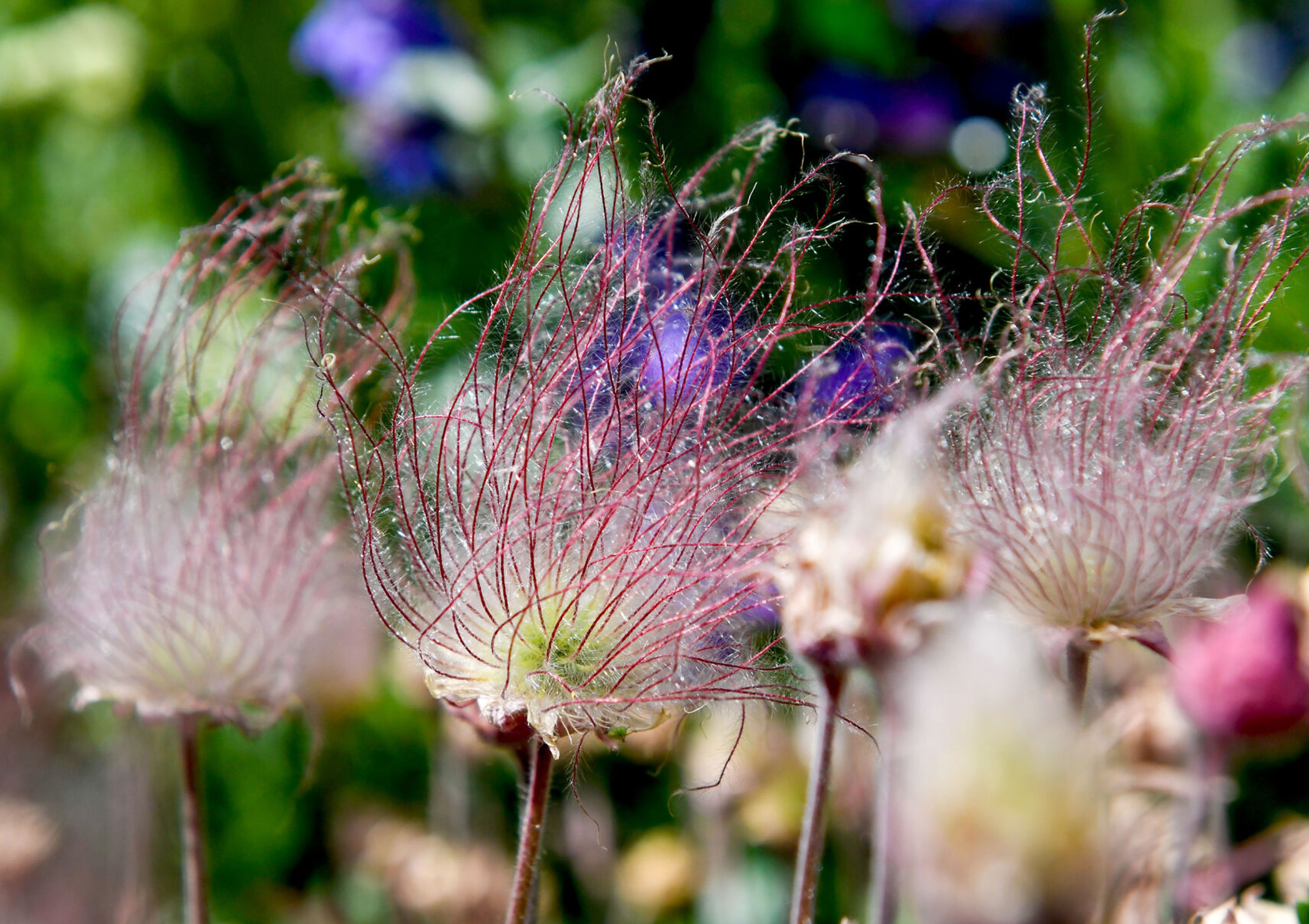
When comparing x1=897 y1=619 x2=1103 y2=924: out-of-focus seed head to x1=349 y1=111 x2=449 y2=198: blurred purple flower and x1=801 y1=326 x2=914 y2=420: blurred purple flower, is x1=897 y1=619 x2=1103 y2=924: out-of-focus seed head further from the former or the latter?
x1=349 y1=111 x2=449 y2=198: blurred purple flower

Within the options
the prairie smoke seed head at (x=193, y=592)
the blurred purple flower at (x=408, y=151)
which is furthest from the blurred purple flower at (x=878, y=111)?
the prairie smoke seed head at (x=193, y=592)

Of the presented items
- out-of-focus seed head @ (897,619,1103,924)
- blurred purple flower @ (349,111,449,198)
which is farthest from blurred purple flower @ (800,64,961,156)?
out-of-focus seed head @ (897,619,1103,924)

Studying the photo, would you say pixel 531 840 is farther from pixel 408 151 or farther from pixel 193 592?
pixel 408 151

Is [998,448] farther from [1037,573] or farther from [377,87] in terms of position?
[377,87]

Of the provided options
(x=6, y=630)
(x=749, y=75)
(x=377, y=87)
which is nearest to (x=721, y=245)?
(x=749, y=75)

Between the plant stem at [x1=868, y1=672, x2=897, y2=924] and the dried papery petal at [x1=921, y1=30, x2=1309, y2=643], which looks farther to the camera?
the dried papery petal at [x1=921, y1=30, x2=1309, y2=643]
